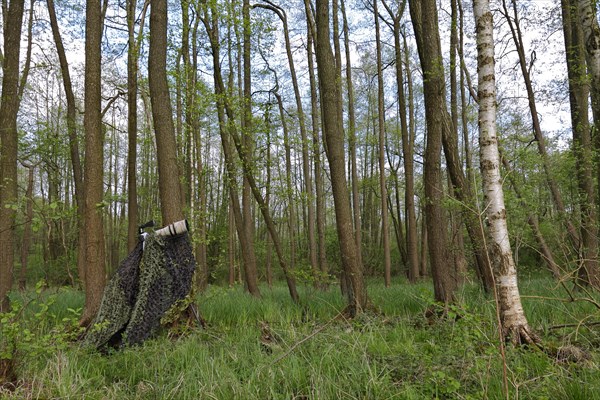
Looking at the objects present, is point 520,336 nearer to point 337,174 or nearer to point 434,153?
point 434,153

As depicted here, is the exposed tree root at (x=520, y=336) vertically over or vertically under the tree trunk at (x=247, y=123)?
under

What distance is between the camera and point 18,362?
294cm

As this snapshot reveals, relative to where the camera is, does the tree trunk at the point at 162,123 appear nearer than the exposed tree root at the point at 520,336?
No

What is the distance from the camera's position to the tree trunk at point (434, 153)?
4918 mm

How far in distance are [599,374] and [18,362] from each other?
13.2 feet

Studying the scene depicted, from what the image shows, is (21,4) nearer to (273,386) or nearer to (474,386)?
(273,386)

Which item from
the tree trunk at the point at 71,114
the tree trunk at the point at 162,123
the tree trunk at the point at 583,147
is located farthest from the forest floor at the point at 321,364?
the tree trunk at the point at 71,114

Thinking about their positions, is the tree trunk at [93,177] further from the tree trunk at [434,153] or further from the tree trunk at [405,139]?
the tree trunk at [405,139]

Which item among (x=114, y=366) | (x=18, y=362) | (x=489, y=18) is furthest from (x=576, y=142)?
(x=18, y=362)

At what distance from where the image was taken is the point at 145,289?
4250 millimetres

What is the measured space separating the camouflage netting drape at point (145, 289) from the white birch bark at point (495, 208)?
123 inches

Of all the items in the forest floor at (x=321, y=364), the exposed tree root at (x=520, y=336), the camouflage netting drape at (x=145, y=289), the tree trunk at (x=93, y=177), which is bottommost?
the forest floor at (x=321, y=364)

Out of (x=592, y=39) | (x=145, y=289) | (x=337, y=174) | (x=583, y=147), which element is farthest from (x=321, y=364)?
(x=583, y=147)

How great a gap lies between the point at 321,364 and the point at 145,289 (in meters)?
2.20
